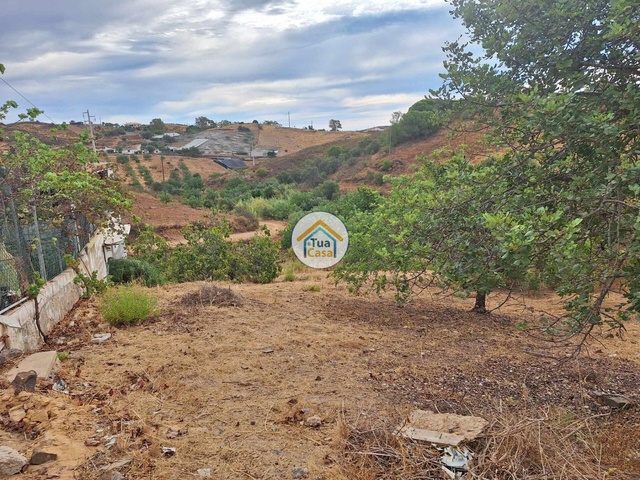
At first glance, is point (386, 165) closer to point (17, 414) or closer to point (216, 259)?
point (216, 259)

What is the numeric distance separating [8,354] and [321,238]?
6.53m

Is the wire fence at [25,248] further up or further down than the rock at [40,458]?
further up

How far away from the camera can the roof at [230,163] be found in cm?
5186

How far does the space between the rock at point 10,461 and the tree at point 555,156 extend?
2.84 metres

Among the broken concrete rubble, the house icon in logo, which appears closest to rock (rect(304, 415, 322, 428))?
the broken concrete rubble

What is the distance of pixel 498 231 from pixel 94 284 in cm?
654

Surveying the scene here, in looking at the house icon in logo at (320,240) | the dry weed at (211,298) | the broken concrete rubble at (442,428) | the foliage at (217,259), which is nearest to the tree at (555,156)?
the broken concrete rubble at (442,428)

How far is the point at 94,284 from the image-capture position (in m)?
7.06

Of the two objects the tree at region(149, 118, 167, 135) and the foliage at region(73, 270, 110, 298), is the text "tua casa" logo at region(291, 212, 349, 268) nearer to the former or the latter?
the foliage at region(73, 270, 110, 298)

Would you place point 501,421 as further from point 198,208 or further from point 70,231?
point 198,208

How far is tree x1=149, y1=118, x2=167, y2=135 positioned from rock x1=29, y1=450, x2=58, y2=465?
72039 mm

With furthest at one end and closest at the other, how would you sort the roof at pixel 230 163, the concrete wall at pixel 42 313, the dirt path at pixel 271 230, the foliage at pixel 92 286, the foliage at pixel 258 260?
the roof at pixel 230 163 → the dirt path at pixel 271 230 → the foliage at pixel 258 260 → the foliage at pixel 92 286 → the concrete wall at pixel 42 313

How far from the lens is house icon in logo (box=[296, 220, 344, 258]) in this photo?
983 centimetres

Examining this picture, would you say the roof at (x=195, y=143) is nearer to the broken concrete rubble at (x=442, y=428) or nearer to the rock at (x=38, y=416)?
the rock at (x=38, y=416)
